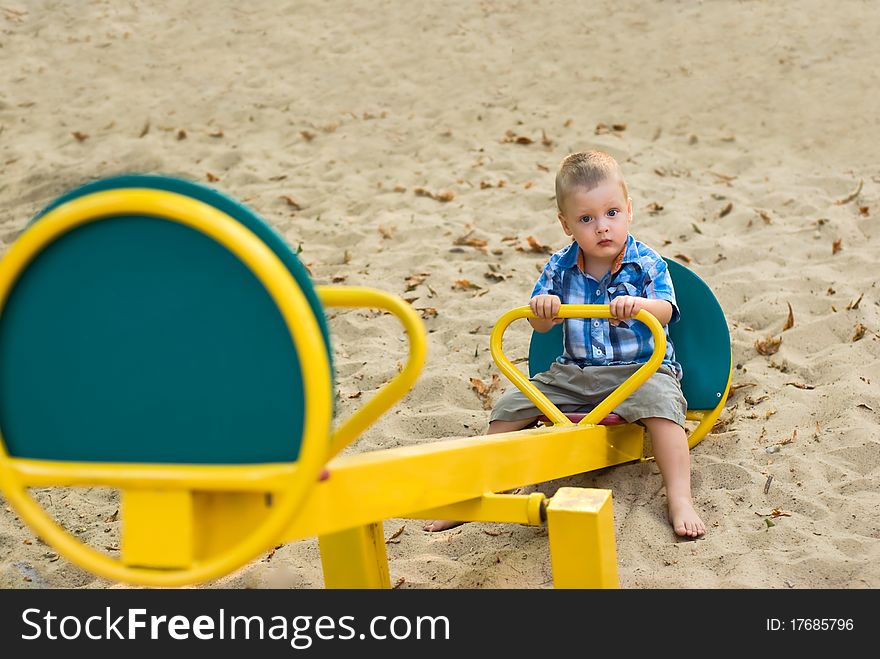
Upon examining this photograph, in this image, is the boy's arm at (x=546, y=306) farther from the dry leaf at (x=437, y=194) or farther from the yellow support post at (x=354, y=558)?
the dry leaf at (x=437, y=194)

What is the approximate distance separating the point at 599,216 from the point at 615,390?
1.82ft

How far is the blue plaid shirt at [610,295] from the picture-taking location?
3.08 meters

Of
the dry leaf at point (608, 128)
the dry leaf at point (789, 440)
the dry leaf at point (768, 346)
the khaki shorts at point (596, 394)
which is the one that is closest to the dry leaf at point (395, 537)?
the khaki shorts at point (596, 394)

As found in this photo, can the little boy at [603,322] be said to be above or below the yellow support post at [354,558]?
above

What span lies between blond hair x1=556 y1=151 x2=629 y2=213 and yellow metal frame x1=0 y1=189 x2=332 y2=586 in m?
1.60

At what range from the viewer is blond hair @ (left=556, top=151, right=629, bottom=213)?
3.01 meters

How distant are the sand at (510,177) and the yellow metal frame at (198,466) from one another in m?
1.05

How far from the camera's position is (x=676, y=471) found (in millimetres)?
2873

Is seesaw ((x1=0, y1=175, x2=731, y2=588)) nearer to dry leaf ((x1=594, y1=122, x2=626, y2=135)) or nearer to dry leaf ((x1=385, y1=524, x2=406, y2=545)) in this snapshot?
dry leaf ((x1=385, y1=524, x2=406, y2=545))

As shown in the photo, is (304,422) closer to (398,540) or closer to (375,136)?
(398,540)

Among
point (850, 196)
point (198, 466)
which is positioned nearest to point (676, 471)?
point (198, 466)

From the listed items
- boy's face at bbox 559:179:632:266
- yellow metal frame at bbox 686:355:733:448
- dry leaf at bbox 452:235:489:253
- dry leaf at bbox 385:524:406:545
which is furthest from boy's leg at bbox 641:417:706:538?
dry leaf at bbox 452:235:489:253

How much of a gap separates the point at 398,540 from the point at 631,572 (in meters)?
0.70
